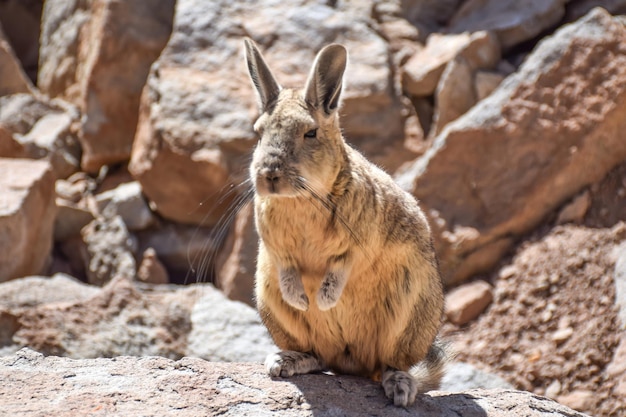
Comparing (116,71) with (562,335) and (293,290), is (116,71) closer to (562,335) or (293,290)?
(562,335)

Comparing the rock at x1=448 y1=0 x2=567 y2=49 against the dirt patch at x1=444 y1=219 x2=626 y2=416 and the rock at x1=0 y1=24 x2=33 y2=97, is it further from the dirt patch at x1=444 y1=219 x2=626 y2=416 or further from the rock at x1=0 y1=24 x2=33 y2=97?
the rock at x1=0 y1=24 x2=33 y2=97

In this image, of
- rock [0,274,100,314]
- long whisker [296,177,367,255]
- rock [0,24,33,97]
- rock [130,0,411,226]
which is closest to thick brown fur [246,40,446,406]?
long whisker [296,177,367,255]

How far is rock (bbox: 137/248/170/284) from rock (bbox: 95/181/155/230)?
494mm

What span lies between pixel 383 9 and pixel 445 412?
688 centimetres

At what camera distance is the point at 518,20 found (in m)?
9.77

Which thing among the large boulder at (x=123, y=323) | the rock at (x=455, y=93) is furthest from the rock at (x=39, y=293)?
the rock at (x=455, y=93)

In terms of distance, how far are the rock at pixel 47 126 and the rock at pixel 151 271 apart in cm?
207

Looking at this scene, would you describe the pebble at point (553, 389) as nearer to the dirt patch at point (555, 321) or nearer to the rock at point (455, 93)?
the dirt patch at point (555, 321)

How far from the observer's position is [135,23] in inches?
417

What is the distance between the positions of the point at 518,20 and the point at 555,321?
13.2 ft

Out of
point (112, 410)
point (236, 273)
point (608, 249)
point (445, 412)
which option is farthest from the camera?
point (236, 273)

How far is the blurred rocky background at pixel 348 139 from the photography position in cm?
725

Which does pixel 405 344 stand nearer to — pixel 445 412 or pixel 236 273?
pixel 445 412

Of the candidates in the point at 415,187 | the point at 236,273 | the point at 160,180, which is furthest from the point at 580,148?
the point at 160,180
